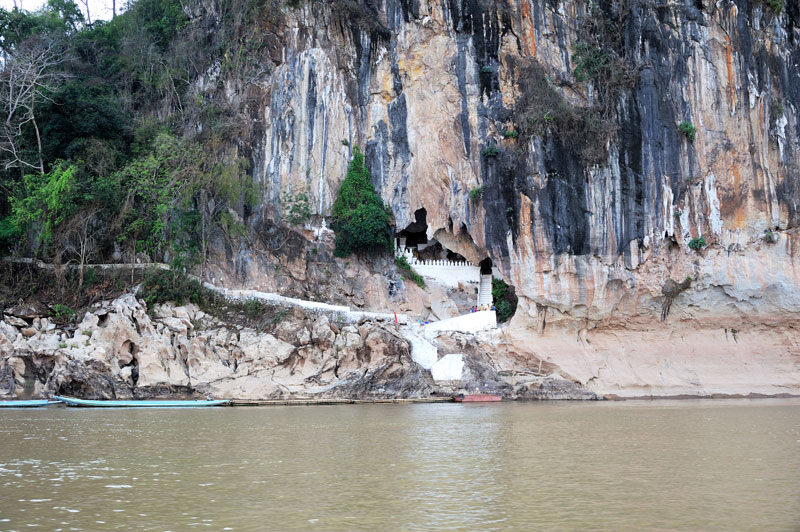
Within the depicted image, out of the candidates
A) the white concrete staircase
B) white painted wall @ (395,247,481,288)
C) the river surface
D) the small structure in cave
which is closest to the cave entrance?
the small structure in cave

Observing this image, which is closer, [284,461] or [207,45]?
[284,461]

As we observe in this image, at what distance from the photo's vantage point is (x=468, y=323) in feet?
103

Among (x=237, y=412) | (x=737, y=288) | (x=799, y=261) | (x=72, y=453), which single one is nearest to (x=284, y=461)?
(x=72, y=453)

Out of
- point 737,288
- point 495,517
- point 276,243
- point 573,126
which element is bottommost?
point 495,517

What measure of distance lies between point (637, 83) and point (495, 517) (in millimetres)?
28311

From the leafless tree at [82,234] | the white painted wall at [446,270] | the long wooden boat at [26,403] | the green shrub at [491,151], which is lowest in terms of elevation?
the long wooden boat at [26,403]

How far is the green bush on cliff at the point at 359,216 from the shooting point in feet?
110

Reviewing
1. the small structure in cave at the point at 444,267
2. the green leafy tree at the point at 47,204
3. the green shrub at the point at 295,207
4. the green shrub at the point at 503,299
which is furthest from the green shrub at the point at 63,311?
the green shrub at the point at 503,299

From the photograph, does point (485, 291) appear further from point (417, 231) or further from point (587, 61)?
point (587, 61)

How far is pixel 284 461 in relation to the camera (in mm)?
14164

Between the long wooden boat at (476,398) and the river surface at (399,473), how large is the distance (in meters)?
6.20

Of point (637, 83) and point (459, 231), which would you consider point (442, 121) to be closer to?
point (459, 231)

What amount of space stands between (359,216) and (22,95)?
14.7 meters

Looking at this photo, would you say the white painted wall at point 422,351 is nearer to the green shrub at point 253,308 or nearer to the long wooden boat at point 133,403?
the green shrub at point 253,308
